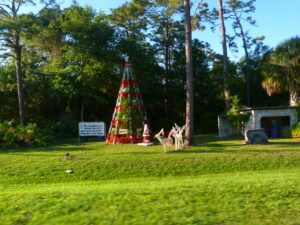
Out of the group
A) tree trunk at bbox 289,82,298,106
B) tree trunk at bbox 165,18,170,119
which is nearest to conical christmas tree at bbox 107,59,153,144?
tree trunk at bbox 289,82,298,106

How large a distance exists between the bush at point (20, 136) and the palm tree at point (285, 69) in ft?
51.8

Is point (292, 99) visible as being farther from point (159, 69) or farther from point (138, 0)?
point (138, 0)

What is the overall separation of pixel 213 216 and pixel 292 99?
804 inches

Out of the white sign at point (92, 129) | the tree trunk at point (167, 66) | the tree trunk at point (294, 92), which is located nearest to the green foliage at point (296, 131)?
the tree trunk at point (294, 92)

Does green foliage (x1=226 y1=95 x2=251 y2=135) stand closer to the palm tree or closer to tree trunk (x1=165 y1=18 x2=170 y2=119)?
the palm tree

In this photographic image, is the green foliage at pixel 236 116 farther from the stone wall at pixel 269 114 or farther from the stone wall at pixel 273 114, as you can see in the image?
the stone wall at pixel 273 114

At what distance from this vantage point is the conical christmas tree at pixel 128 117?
777 inches

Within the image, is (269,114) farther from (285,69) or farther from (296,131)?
(285,69)

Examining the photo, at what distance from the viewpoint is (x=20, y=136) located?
61.1ft

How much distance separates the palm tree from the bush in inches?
621

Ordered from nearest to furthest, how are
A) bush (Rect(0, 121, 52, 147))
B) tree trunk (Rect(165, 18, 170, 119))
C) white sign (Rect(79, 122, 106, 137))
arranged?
bush (Rect(0, 121, 52, 147)) < white sign (Rect(79, 122, 106, 137)) < tree trunk (Rect(165, 18, 170, 119))

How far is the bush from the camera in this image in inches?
703

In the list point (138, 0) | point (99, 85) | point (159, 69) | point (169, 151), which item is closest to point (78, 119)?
point (99, 85)

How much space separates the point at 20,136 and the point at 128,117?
Answer: 21.3 feet
